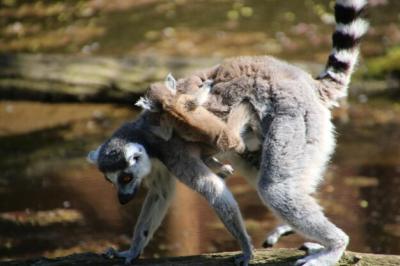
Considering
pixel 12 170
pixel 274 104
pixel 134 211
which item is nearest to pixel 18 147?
pixel 12 170

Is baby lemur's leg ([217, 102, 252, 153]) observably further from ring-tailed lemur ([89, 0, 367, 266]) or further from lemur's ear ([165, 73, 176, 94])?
lemur's ear ([165, 73, 176, 94])

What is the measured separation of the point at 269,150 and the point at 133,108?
→ 30.7 feet

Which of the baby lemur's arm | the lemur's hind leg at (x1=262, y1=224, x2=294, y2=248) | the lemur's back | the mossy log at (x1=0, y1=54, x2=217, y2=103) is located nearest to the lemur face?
the baby lemur's arm

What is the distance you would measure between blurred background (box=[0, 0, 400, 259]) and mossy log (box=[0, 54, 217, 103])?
0.03m

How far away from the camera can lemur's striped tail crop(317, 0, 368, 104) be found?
23.6 ft

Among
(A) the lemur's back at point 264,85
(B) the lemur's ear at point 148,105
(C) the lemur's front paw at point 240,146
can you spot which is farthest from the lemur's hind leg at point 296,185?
(B) the lemur's ear at point 148,105

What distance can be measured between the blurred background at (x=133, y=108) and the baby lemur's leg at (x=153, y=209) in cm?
241

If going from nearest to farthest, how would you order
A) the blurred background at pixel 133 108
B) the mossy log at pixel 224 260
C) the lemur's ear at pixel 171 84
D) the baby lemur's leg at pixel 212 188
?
the baby lemur's leg at pixel 212 188 < the mossy log at pixel 224 260 < the lemur's ear at pixel 171 84 < the blurred background at pixel 133 108

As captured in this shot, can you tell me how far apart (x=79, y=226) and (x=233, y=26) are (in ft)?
31.6

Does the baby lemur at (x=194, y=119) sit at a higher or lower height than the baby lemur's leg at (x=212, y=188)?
higher

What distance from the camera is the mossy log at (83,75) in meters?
16.0

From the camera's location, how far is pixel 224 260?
688cm

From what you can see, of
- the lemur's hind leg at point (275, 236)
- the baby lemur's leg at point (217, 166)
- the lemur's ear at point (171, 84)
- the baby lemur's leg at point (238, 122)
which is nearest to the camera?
the baby lemur's leg at point (238, 122)

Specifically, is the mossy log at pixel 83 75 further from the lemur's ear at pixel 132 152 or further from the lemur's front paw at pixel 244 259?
the lemur's front paw at pixel 244 259
